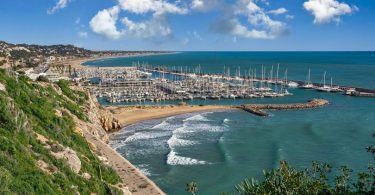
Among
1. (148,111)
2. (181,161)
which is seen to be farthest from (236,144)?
(148,111)

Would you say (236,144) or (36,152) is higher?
(36,152)

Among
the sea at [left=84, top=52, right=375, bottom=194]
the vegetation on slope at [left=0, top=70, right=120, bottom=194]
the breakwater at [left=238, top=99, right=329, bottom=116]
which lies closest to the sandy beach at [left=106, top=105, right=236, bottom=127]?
the sea at [left=84, top=52, right=375, bottom=194]

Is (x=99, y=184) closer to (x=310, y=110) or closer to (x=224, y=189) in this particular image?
(x=224, y=189)

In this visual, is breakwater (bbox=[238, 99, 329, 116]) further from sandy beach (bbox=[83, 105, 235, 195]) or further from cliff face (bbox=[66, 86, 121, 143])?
cliff face (bbox=[66, 86, 121, 143])

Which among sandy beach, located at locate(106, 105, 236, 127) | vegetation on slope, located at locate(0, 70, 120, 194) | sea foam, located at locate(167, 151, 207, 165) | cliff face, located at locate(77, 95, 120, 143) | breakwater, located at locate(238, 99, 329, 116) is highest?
vegetation on slope, located at locate(0, 70, 120, 194)

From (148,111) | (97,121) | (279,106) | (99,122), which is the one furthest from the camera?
(279,106)

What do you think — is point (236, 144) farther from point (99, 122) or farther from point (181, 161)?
point (99, 122)

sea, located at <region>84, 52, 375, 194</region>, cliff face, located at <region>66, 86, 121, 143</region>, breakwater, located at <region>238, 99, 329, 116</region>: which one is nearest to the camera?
sea, located at <region>84, 52, 375, 194</region>
